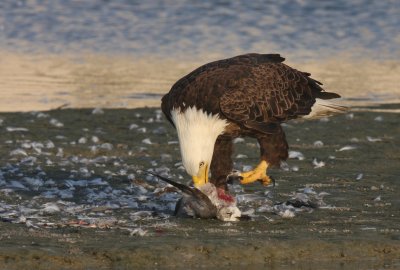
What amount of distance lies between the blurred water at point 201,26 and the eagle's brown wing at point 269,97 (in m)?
10.2

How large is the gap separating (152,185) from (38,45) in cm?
1127

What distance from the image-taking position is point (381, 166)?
11.1 meters

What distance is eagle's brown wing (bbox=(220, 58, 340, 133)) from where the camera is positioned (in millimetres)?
8977

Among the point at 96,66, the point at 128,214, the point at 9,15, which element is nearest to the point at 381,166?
the point at 128,214

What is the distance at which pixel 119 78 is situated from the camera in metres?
17.5

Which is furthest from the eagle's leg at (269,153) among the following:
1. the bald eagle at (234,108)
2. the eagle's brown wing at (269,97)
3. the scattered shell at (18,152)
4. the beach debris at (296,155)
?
Result: the scattered shell at (18,152)

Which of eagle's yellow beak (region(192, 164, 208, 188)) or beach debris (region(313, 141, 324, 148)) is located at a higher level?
eagle's yellow beak (region(192, 164, 208, 188))

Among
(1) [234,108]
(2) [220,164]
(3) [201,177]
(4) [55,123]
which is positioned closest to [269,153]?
(2) [220,164]

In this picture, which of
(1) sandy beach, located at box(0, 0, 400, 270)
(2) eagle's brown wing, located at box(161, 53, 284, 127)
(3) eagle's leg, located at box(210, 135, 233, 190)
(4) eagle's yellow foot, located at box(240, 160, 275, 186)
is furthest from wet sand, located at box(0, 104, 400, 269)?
(2) eagle's brown wing, located at box(161, 53, 284, 127)

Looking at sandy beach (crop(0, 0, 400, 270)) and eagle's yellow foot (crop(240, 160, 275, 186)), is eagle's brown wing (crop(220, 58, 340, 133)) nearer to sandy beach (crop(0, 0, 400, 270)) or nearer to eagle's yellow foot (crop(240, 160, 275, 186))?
eagle's yellow foot (crop(240, 160, 275, 186))

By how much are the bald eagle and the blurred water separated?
10.3 meters

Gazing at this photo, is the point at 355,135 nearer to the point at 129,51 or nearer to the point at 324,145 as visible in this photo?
the point at 324,145

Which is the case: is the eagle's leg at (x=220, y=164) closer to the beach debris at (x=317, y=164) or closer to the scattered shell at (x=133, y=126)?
the beach debris at (x=317, y=164)

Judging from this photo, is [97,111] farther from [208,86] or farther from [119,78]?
[208,86]
